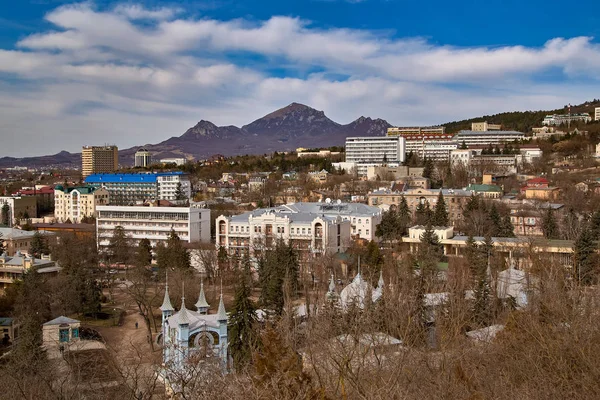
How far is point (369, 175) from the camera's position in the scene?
45.2m

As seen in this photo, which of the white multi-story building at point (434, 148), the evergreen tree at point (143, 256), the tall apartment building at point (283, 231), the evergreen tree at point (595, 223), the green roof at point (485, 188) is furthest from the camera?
the white multi-story building at point (434, 148)

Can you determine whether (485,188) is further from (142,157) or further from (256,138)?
(256,138)

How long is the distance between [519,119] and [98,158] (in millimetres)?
55108

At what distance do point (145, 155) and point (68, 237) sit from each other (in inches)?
2265

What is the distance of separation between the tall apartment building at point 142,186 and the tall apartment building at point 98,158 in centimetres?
3965

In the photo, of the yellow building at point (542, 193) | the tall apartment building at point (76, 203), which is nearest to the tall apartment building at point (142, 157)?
the tall apartment building at point (76, 203)

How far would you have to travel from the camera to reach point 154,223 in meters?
28.4

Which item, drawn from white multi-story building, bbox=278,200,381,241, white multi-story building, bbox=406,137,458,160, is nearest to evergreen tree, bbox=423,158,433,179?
white multi-story building, bbox=406,137,458,160

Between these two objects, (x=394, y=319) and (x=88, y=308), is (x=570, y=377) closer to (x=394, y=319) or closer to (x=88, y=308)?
(x=394, y=319)

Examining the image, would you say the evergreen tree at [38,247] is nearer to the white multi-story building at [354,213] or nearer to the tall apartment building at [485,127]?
the white multi-story building at [354,213]

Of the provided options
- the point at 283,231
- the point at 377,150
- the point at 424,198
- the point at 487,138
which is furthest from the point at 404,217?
the point at 487,138

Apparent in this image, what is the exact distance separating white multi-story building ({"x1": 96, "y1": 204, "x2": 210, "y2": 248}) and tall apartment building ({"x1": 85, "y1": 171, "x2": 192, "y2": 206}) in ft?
45.9

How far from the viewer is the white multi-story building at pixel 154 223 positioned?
27906 mm

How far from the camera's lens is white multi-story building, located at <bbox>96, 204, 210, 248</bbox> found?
27906 millimetres
